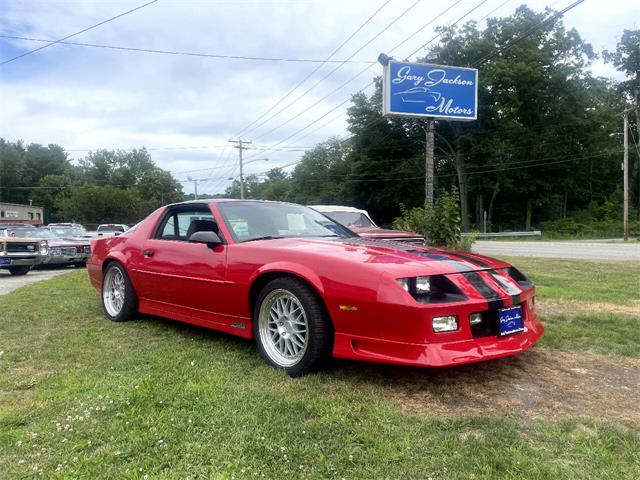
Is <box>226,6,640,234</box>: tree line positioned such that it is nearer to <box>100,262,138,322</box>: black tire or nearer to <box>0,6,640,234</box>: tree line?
<box>0,6,640,234</box>: tree line

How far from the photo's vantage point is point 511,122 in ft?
132

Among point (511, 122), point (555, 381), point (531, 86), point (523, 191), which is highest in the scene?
point (531, 86)

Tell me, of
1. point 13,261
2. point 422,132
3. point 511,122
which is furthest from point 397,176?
point 13,261

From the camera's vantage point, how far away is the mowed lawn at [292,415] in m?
2.39

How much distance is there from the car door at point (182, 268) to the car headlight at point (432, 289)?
1607 mm

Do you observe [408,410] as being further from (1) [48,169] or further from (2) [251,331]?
(1) [48,169]

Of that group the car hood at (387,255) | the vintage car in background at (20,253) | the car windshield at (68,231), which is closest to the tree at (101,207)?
the car windshield at (68,231)

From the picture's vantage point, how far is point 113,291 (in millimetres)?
5867

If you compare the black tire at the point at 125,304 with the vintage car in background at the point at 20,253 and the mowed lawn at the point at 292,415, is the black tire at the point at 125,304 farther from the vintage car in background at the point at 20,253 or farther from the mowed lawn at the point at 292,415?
the vintage car in background at the point at 20,253

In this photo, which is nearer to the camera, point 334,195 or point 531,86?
point 531,86

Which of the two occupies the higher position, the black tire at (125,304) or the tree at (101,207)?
the tree at (101,207)

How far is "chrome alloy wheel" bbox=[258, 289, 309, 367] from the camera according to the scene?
3689mm

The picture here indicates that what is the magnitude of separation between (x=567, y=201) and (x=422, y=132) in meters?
17.9

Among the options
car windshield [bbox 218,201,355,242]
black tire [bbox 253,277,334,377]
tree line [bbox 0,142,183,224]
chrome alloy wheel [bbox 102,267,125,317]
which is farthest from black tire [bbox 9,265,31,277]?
tree line [bbox 0,142,183,224]
